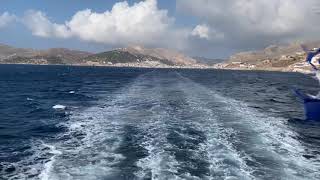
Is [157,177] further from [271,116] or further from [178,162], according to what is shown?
[271,116]

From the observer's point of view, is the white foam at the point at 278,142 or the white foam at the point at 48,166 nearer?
the white foam at the point at 48,166

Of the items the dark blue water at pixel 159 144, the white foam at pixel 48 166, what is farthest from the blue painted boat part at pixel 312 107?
the white foam at pixel 48 166

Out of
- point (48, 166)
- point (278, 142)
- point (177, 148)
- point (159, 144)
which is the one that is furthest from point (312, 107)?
point (48, 166)

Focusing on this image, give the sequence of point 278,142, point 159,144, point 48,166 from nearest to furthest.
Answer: point 48,166, point 159,144, point 278,142

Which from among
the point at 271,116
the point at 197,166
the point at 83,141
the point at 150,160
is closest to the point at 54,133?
the point at 83,141

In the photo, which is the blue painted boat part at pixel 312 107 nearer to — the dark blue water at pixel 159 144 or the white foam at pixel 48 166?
the dark blue water at pixel 159 144

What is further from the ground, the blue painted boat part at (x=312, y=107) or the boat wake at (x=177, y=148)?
the blue painted boat part at (x=312, y=107)

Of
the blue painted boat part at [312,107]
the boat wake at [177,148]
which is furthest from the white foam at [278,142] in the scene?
the blue painted boat part at [312,107]

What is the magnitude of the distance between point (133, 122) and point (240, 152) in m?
18.0

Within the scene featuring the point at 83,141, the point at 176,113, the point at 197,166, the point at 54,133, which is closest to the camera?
the point at 197,166

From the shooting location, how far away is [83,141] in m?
41.1

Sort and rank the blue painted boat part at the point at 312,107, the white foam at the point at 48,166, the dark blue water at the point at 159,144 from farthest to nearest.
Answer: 1. the blue painted boat part at the point at 312,107
2. the dark blue water at the point at 159,144
3. the white foam at the point at 48,166

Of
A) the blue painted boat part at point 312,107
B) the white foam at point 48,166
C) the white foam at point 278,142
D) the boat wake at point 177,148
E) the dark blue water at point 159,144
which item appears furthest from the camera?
the blue painted boat part at point 312,107

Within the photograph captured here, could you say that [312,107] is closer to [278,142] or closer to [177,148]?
[278,142]
